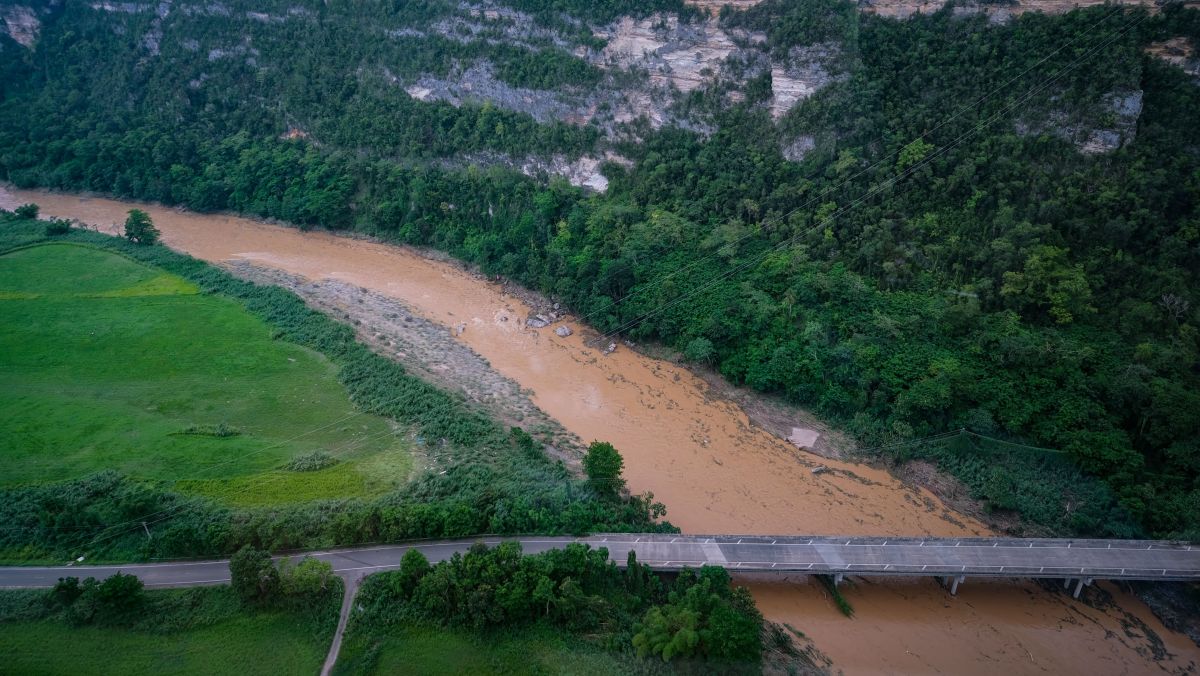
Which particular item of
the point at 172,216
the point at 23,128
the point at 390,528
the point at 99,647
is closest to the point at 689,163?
the point at 390,528

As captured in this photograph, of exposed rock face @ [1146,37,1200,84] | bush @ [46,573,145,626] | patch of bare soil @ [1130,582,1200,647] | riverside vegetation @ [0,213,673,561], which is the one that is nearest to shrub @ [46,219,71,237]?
riverside vegetation @ [0,213,673,561]

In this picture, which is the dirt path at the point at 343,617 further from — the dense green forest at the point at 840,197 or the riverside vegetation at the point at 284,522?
the dense green forest at the point at 840,197

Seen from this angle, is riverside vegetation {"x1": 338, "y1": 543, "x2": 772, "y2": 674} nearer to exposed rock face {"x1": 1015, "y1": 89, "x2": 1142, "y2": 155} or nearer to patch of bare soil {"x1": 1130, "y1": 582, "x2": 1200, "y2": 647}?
patch of bare soil {"x1": 1130, "y1": 582, "x2": 1200, "y2": 647}

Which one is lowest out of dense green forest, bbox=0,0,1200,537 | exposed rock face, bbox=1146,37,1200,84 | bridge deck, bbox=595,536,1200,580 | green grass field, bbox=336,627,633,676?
green grass field, bbox=336,627,633,676

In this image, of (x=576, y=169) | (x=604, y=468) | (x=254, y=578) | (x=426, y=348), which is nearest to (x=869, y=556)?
(x=604, y=468)

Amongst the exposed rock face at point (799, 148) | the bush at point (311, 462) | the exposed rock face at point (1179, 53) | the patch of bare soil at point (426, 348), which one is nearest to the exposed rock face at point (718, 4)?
the exposed rock face at point (799, 148)
